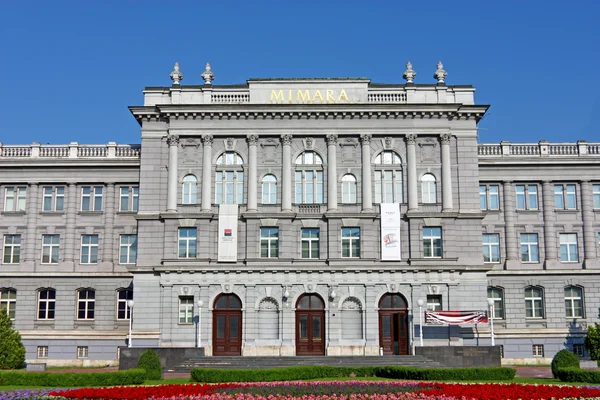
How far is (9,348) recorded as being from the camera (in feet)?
160

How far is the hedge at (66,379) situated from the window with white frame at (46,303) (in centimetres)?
2348

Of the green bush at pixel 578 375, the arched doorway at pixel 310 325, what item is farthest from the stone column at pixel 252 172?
the green bush at pixel 578 375

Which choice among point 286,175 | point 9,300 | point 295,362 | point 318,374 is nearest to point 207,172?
point 286,175

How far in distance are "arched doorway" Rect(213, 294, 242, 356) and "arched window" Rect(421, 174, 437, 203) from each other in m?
15.3

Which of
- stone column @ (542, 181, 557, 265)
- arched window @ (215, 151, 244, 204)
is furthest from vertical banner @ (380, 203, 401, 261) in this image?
stone column @ (542, 181, 557, 265)

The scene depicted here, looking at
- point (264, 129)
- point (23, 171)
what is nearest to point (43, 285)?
point (23, 171)

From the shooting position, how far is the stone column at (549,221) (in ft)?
192

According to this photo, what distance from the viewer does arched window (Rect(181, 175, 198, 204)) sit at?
54.5 metres

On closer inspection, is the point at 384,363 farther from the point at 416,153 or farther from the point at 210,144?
the point at 210,144

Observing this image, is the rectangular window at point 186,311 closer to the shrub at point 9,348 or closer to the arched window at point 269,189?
the arched window at point 269,189

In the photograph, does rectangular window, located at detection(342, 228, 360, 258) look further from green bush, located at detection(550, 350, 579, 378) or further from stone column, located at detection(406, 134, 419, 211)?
green bush, located at detection(550, 350, 579, 378)

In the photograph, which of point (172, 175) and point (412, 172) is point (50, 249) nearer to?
point (172, 175)

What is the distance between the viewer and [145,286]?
174ft

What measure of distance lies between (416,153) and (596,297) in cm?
1839
